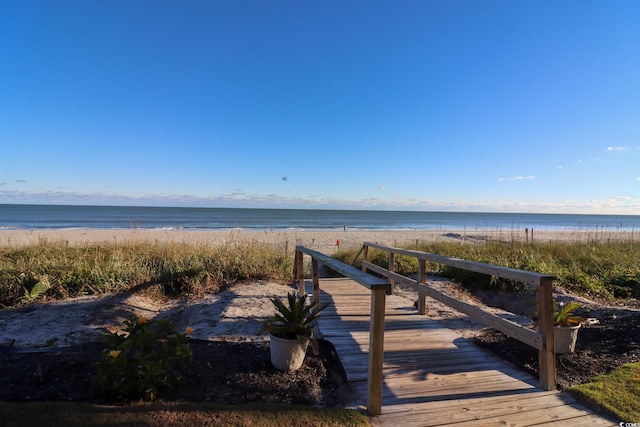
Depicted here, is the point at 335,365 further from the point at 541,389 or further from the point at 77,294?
the point at 77,294

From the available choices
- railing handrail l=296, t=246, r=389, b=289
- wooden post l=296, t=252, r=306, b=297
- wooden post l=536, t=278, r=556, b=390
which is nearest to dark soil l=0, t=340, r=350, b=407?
railing handrail l=296, t=246, r=389, b=289

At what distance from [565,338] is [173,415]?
3932 mm

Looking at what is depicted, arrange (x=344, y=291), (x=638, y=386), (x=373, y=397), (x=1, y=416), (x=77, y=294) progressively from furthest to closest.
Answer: (x=344, y=291)
(x=77, y=294)
(x=638, y=386)
(x=373, y=397)
(x=1, y=416)

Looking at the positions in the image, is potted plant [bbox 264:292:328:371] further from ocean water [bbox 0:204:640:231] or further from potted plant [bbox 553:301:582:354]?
ocean water [bbox 0:204:640:231]

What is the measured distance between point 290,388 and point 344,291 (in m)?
4.02

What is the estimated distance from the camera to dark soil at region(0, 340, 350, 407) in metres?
2.98

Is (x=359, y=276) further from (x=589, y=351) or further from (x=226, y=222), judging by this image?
(x=226, y=222)

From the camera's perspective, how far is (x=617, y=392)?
9.96 ft

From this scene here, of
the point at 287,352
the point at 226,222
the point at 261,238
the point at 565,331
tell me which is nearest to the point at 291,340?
the point at 287,352

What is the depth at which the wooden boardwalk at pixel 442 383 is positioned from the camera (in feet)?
9.00

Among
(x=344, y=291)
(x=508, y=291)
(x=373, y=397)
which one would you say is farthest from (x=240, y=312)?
(x=508, y=291)

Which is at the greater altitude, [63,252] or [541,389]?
[63,252]

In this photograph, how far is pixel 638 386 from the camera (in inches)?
122

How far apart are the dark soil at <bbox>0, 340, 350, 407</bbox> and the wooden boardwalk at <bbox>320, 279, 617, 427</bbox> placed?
0.98 ft
